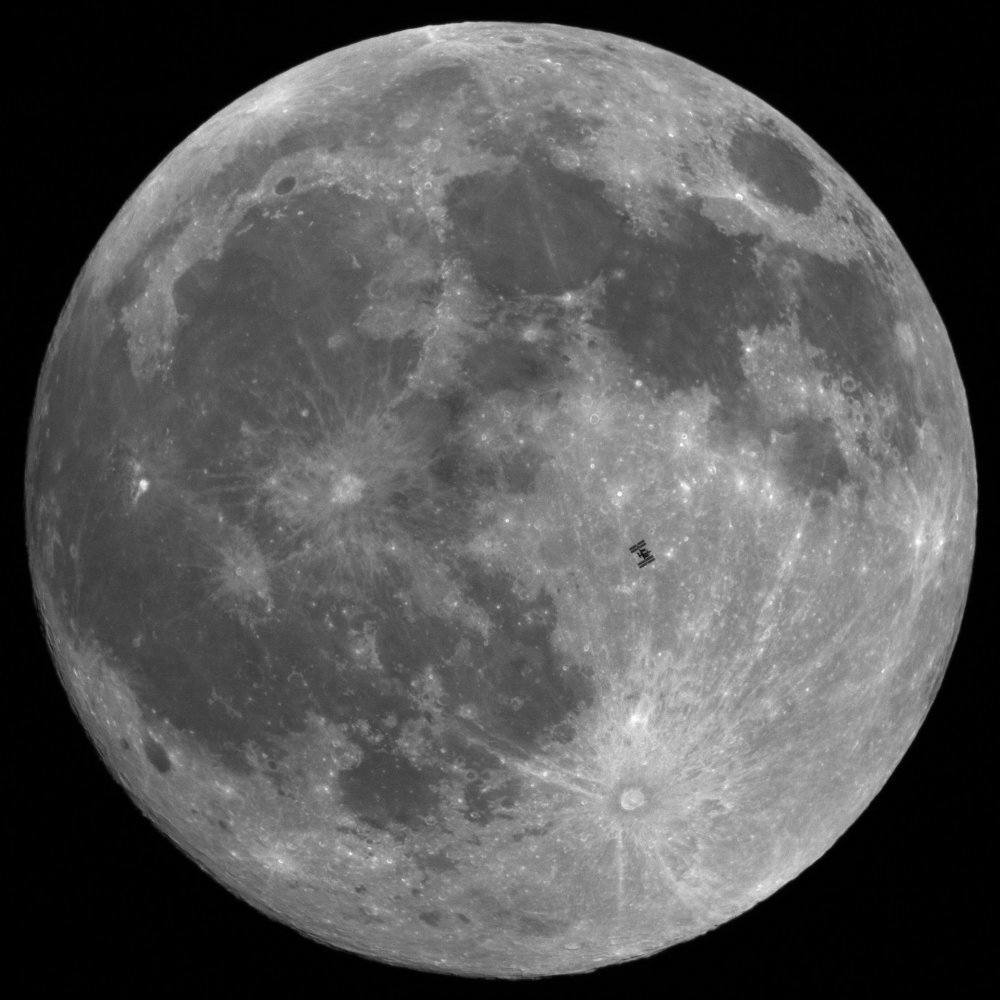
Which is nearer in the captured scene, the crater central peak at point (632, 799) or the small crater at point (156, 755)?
the crater central peak at point (632, 799)

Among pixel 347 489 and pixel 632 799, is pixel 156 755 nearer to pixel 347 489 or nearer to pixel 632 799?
pixel 347 489

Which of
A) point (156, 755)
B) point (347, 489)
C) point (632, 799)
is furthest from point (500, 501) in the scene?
point (156, 755)

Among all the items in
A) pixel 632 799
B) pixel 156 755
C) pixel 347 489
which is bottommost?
pixel 156 755

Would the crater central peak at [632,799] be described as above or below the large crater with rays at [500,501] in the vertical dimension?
below

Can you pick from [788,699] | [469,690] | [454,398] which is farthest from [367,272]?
[788,699]

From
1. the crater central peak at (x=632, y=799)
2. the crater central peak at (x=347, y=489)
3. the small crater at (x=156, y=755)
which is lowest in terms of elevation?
the small crater at (x=156, y=755)

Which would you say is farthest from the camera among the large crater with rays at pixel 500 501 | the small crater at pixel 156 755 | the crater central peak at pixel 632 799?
the small crater at pixel 156 755

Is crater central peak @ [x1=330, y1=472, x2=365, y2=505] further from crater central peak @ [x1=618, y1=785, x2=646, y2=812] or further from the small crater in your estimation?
crater central peak @ [x1=618, y1=785, x2=646, y2=812]

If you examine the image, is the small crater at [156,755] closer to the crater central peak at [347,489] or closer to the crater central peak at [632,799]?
the crater central peak at [347,489]

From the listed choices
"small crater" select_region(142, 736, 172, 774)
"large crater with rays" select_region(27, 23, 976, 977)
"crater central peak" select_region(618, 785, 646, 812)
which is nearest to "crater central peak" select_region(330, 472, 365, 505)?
"large crater with rays" select_region(27, 23, 976, 977)

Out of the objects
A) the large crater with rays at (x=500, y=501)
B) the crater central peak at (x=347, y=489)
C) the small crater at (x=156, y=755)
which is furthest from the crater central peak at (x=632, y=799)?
the small crater at (x=156, y=755)
